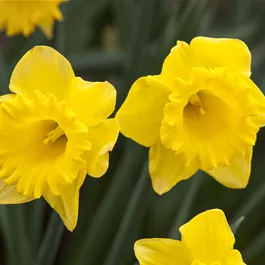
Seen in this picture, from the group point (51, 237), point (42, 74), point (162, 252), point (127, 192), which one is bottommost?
point (127, 192)

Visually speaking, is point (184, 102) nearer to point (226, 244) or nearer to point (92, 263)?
point (226, 244)

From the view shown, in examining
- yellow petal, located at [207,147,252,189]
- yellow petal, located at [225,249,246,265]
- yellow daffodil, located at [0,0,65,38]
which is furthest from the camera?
yellow daffodil, located at [0,0,65,38]

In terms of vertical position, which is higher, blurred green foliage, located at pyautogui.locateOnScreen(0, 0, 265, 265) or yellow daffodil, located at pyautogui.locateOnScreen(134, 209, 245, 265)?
yellow daffodil, located at pyautogui.locateOnScreen(134, 209, 245, 265)

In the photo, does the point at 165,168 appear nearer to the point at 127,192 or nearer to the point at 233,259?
the point at 233,259

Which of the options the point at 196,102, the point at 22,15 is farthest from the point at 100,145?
the point at 22,15

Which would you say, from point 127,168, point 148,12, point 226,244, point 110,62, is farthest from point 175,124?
point 110,62

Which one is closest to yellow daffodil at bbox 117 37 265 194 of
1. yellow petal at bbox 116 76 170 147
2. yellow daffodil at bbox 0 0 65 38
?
yellow petal at bbox 116 76 170 147

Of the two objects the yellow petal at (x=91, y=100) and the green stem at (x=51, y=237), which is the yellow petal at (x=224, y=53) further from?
the green stem at (x=51, y=237)

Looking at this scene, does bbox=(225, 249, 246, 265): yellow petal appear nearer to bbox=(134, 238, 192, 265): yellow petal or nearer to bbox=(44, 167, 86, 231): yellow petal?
bbox=(134, 238, 192, 265): yellow petal
